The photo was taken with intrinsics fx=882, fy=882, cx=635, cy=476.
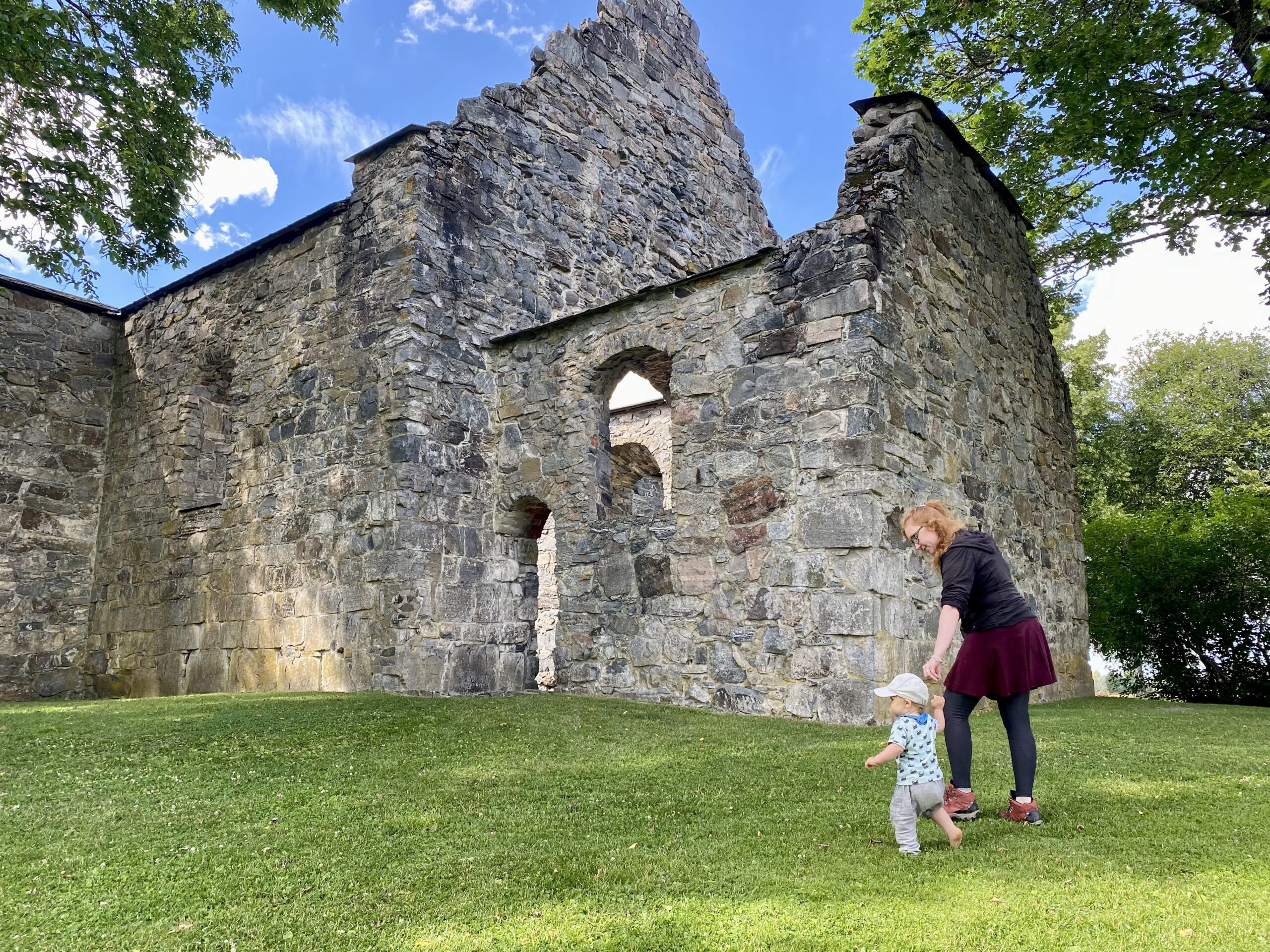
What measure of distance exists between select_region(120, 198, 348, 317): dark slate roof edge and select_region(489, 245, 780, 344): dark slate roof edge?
2412mm

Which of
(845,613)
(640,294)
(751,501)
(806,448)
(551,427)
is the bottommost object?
(845,613)

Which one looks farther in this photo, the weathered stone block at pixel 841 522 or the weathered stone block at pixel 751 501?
the weathered stone block at pixel 751 501

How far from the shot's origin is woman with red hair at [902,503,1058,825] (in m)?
3.82

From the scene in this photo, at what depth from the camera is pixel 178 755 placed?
5395 mm

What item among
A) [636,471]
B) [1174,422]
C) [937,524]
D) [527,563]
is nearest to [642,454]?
[636,471]

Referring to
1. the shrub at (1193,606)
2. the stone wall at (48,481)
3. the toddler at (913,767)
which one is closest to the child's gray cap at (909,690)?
the toddler at (913,767)

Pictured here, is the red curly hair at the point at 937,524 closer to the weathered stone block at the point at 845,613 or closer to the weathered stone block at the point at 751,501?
the weathered stone block at the point at 845,613

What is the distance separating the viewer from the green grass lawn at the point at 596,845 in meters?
2.73

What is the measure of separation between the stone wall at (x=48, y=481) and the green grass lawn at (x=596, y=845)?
641cm

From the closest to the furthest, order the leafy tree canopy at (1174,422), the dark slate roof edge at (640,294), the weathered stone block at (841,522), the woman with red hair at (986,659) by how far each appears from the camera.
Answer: the woman with red hair at (986,659) → the weathered stone block at (841,522) → the dark slate roof edge at (640,294) → the leafy tree canopy at (1174,422)

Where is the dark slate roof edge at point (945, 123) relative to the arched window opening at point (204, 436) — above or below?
above

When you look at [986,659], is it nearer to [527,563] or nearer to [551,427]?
[551,427]

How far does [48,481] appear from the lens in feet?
38.7

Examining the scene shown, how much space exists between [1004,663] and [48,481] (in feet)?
40.6
